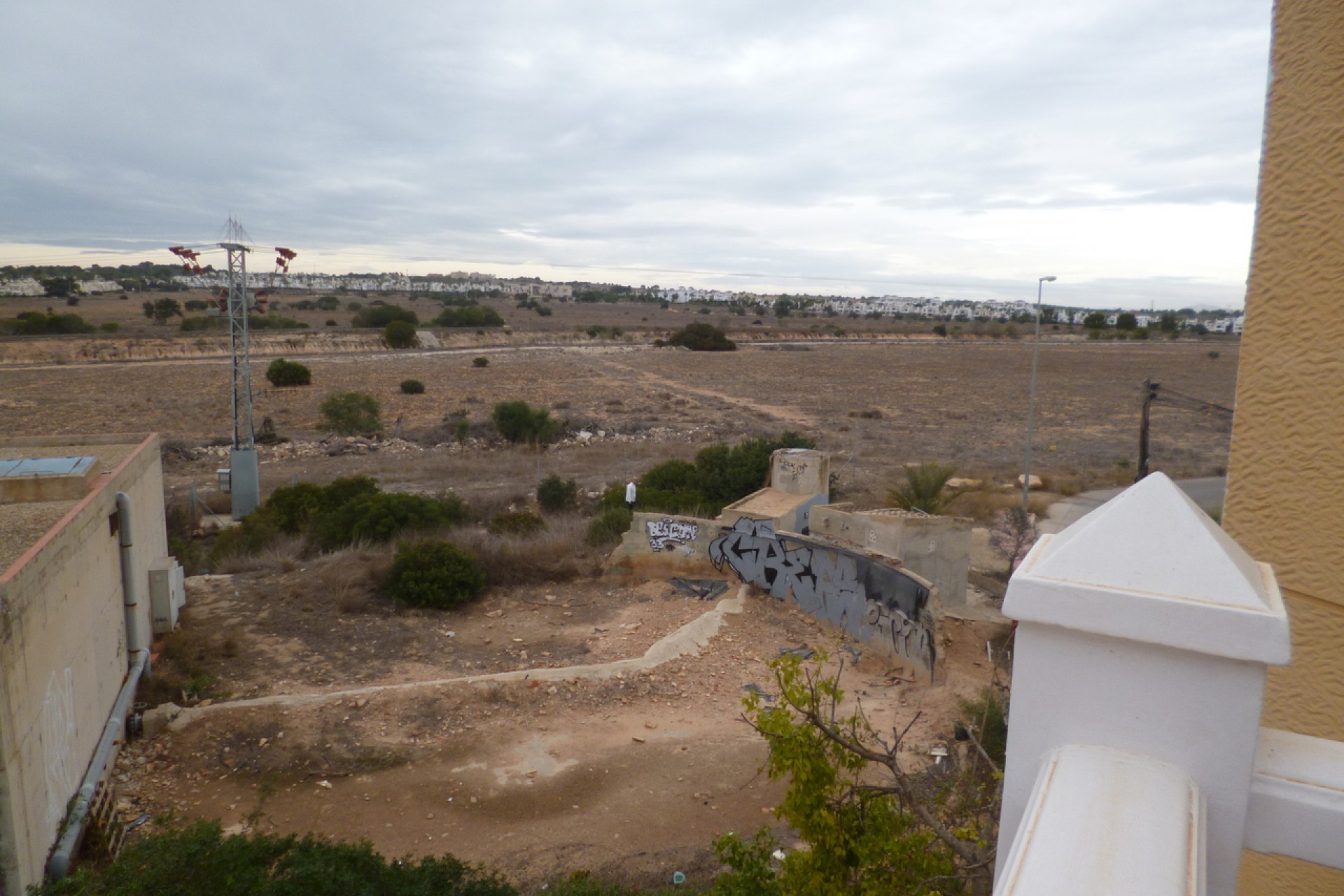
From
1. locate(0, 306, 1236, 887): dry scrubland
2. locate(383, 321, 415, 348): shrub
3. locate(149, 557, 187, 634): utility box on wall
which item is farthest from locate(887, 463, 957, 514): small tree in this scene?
locate(383, 321, 415, 348): shrub

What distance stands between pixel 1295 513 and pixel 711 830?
8.32 meters

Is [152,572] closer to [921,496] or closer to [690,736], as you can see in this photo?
[690,736]

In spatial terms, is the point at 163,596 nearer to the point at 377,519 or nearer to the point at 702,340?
the point at 377,519

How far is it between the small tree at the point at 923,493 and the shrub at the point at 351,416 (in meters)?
22.3

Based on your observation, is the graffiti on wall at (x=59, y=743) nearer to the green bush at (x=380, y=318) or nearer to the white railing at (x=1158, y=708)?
the white railing at (x=1158, y=708)

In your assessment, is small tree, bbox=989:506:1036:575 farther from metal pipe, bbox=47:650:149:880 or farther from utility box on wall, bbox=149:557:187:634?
utility box on wall, bbox=149:557:187:634

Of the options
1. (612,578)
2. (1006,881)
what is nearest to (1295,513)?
(1006,881)

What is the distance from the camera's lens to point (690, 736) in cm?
1171

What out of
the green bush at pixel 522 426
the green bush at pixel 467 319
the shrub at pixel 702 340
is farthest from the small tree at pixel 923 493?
the green bush at pixel 467 319

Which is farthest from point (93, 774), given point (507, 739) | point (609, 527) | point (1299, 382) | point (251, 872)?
point (609, 527)

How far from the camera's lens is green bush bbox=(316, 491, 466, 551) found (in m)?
19.8

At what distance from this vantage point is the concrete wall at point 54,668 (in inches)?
286

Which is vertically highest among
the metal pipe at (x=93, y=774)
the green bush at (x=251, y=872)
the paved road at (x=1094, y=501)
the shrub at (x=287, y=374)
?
the shrub at (x=287, y=374)

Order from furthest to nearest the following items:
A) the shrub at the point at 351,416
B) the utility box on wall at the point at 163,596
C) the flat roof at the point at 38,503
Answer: the shrub at the point at 351,416 → the utility box on wall at the point at 163,596 → the flat roof at the point at 38,503
